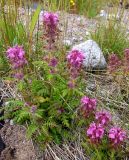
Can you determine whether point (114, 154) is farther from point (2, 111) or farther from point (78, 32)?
point (78, 32)

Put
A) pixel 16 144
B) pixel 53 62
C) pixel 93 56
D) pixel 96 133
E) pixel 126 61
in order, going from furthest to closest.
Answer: pixel 93 56 → pixel 126 61 → pixel 16 144 → pixel 53 62 → pixel 96 133

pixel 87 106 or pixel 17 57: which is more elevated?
pixel 17 57

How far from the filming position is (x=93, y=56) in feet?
11.0

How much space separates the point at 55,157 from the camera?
8.20ft

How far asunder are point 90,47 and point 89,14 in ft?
6.32

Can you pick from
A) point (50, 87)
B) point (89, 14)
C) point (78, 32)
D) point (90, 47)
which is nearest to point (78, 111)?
point (50, 87)

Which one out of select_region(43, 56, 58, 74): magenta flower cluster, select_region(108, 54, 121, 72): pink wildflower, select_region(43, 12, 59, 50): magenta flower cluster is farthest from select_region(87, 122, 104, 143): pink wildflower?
select_region(108, 54, 121, 72): pink wildflower

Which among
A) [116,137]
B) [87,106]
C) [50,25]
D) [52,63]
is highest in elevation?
[50,25]

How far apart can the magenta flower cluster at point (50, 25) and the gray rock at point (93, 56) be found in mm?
824

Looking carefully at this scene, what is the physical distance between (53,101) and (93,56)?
0.92m

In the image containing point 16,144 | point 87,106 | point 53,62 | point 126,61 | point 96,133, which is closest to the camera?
point 96,133

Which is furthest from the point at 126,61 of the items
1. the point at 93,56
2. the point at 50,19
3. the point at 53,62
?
the point at 50,19

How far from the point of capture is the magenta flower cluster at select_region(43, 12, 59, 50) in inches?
94.7

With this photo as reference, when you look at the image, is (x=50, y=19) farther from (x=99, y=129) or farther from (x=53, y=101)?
(x=99, y=129)
